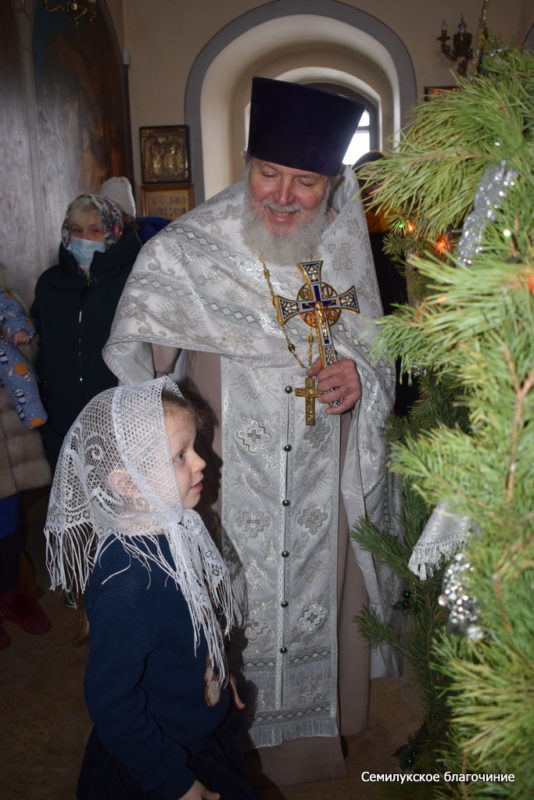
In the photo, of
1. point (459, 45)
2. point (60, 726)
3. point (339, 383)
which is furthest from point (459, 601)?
point (459, 45)

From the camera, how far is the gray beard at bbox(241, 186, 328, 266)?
7.74ft

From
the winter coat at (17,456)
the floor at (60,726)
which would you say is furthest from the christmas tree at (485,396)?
the winter coat at (17,456)

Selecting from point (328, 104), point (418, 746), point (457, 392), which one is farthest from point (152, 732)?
point (328, 104)

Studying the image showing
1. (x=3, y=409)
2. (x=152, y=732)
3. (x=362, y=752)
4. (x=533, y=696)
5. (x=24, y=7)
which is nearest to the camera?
(x=533, y=696)

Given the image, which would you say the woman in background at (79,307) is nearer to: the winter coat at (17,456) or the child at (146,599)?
the winter coat at (17,456)

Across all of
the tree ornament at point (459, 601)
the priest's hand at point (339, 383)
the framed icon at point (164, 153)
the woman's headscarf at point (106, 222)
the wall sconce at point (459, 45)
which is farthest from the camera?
the framed icon at point (164, 153)

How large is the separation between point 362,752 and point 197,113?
7.69 metres

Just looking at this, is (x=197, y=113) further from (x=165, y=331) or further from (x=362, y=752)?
(x=362, y=752)

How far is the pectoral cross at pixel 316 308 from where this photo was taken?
2.26m

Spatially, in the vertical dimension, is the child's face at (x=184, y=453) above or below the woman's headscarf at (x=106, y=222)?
below

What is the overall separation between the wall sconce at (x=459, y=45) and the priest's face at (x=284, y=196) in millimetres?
6131

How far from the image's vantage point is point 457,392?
1.96 meters

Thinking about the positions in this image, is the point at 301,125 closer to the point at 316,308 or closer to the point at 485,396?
the point at 316,308

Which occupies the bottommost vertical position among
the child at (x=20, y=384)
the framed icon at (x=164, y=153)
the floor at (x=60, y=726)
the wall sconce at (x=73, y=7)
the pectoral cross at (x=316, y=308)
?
the floor at (x=60, y=726)
